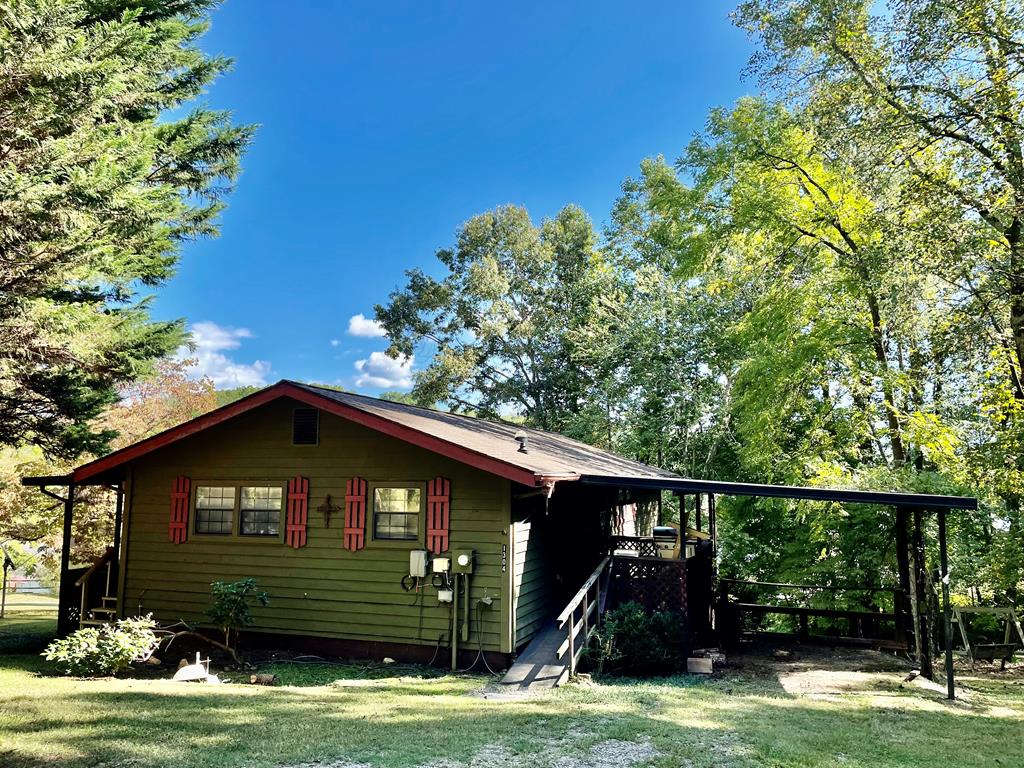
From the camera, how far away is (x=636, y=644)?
8633 millimetres

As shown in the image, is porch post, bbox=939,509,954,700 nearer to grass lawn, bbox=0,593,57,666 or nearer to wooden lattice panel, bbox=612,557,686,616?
wooden lattice panel, bbox=612,557,686,616

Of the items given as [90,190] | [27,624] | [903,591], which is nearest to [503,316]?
[27,624]

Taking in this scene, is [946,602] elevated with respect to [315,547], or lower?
lower

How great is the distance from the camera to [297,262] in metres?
67.7

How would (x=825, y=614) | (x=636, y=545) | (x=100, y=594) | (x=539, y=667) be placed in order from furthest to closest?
(x=636, y=545), (x=825, y=614), (x=100, y=594), (x=539, y=667)

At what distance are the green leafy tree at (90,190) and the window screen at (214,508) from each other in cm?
344

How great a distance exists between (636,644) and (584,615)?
29.9 inches

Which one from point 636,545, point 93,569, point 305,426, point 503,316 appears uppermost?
point 503,316

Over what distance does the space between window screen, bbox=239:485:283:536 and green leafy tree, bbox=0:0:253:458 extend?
4.05m

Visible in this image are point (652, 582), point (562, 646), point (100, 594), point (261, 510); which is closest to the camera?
point (562, 646)

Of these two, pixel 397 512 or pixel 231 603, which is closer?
pixel 231 603

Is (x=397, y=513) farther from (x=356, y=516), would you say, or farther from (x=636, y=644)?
(x=636, y=644)

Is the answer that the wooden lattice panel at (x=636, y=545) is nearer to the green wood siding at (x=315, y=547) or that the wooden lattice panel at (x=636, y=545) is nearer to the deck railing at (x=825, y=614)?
the deck railing at (x=825, y=614)

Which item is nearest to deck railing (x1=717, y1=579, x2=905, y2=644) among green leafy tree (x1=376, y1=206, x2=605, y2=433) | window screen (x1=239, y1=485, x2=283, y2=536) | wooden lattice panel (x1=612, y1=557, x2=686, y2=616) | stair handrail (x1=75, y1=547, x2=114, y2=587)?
wooden lattice panel (x1=612, y1=557, x2=686, y2=616)
